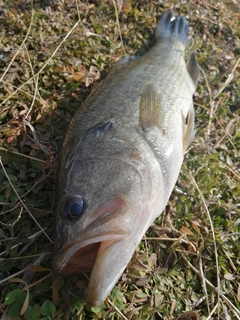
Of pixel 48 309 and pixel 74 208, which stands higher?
pixel 74 208

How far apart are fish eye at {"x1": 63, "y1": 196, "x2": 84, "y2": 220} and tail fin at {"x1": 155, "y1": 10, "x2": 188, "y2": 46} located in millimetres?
2684

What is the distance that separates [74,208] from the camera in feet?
7.07

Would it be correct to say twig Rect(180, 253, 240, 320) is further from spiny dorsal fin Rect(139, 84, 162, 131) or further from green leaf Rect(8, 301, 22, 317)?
green leaf Rect(8, 301, 22, 317)

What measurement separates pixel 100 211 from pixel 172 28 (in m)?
2.89

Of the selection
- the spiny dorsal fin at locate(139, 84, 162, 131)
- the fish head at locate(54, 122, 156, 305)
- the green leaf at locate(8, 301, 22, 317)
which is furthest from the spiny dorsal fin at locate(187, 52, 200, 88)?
the green leaf at locate(8, 301, 22, 317)

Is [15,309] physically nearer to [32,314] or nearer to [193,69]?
[32,314]

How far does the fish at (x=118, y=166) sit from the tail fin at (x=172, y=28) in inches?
30.4

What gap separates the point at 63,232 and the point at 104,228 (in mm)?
291

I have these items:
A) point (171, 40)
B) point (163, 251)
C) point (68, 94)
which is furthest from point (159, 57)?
point (163, 251)

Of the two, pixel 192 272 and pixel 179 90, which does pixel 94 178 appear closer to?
pixel 192 272

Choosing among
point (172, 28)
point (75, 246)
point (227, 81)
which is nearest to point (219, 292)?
point (75, 246)

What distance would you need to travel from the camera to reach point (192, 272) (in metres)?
2.91

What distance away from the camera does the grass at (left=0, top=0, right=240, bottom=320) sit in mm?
2576

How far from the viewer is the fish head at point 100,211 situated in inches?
79.3
